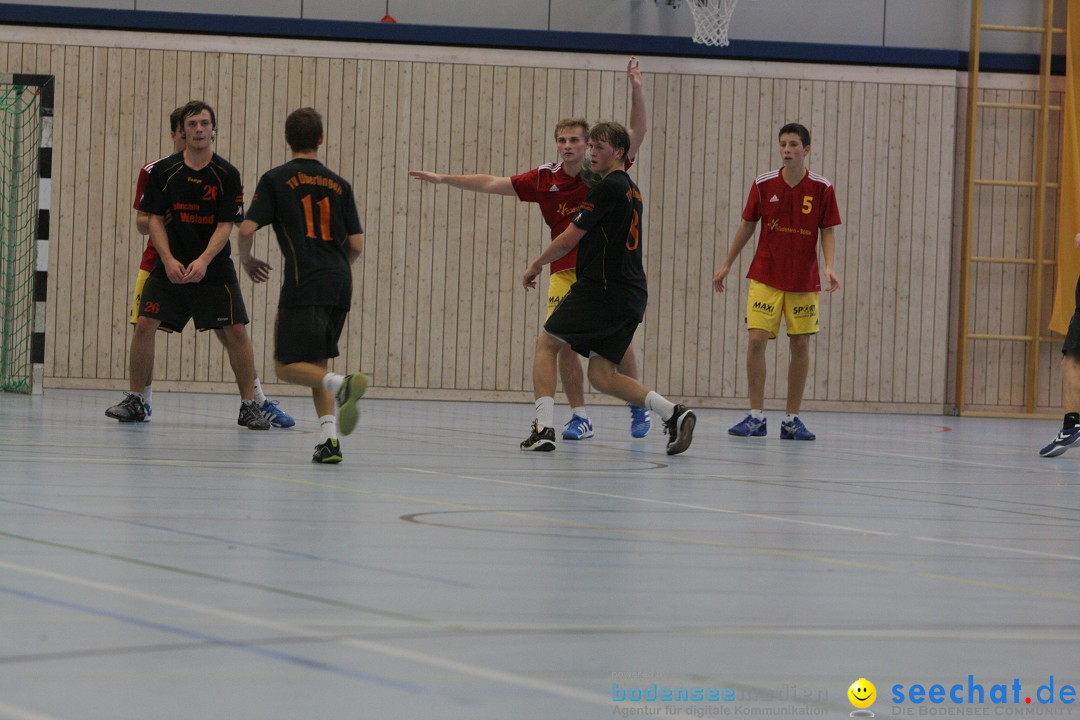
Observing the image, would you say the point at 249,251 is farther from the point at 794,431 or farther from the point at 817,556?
the point at 794,431

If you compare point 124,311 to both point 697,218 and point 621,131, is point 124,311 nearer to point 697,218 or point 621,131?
point 697,218

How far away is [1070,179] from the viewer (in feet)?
42.9

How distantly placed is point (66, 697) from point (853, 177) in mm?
11824

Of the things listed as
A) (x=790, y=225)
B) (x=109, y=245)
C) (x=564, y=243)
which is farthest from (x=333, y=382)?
(x=109, y=245)

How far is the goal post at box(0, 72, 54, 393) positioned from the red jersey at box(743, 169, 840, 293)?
5.14m

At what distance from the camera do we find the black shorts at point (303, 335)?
5863mm

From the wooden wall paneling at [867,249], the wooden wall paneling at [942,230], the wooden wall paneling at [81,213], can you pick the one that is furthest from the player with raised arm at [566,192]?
the wooden wall paneling at [942,230]

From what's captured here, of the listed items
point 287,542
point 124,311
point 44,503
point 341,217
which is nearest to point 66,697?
point 287,542

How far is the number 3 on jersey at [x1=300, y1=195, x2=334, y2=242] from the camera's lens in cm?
593

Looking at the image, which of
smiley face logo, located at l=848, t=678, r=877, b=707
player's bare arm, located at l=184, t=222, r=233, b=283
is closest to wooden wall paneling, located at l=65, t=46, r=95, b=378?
player's bare arm, located at l=184, t=222, r=233, b=283

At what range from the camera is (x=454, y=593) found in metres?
2.80

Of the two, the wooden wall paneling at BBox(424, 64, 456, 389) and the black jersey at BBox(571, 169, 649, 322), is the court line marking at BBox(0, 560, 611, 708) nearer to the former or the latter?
the black jersey at BBox(571, 169, 649, 322)

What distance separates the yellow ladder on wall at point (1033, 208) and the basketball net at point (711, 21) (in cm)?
232

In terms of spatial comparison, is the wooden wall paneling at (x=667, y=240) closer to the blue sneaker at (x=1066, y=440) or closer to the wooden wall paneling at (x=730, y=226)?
the wooden wall paneling at (x=730, y=226)
